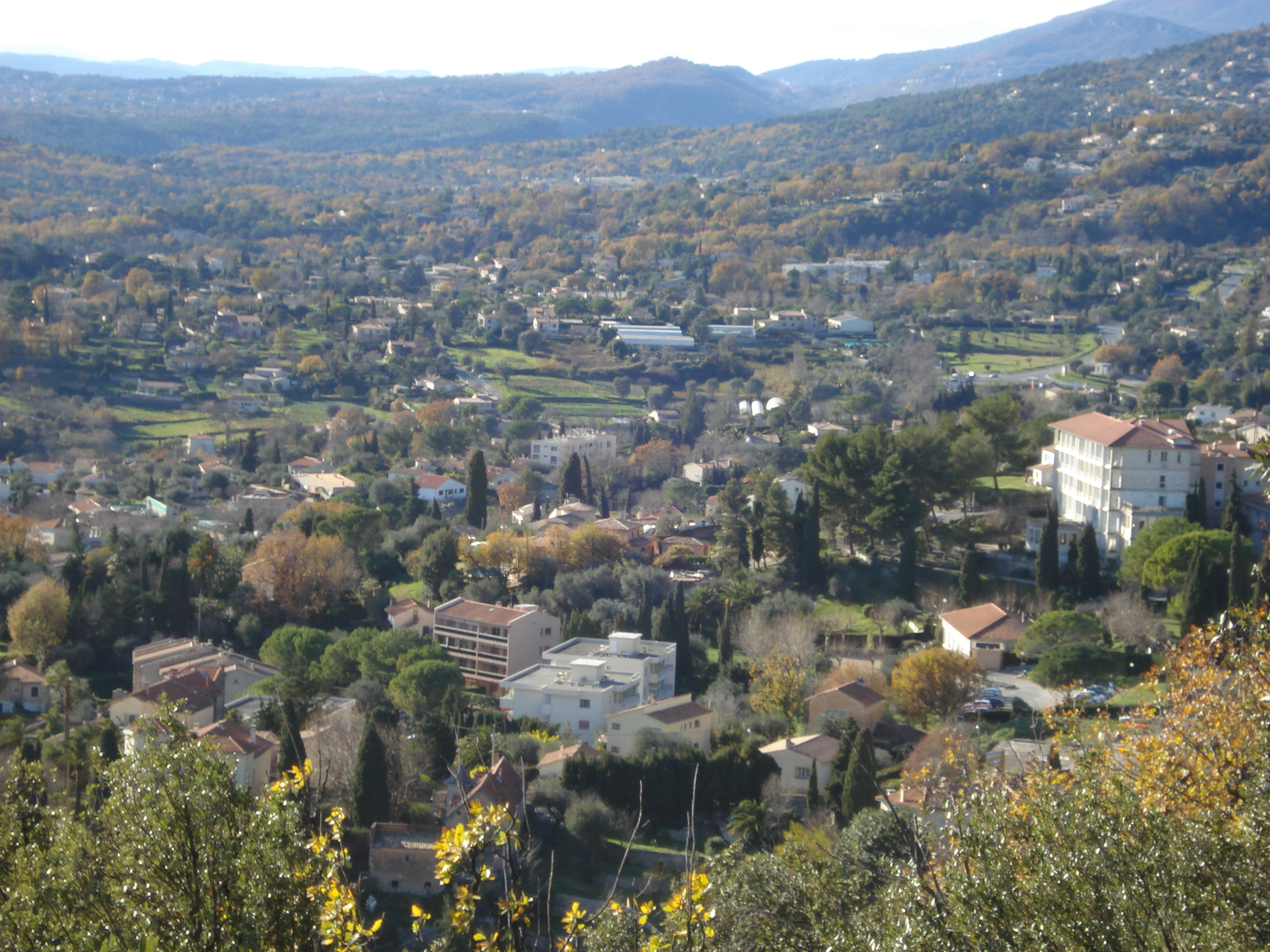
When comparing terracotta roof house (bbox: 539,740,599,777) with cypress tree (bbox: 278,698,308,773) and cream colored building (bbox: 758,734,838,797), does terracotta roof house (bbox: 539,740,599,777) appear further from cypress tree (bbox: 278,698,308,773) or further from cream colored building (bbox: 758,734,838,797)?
cypress tree (bbox: 278,698,308,773)

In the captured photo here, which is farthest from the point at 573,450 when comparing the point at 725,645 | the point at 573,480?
the point at 725,645

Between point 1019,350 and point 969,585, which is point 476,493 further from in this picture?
point 1019,350

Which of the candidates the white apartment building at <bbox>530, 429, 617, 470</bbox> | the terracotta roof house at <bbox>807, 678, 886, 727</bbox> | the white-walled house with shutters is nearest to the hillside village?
the terracotta roof house at <bbox>807, 678, 886, 727</bbox>

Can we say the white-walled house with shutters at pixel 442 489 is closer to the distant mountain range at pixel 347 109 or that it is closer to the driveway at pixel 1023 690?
the driveway at pixel 1023 690

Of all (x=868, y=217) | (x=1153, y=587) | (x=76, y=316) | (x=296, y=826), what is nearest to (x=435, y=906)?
(x=296, y=826)

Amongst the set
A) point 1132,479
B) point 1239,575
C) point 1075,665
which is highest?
point 1132,479

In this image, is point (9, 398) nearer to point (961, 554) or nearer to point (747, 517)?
point (747, 517)
